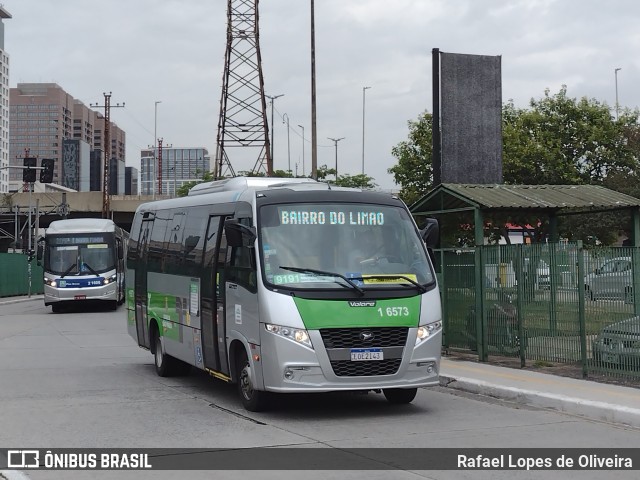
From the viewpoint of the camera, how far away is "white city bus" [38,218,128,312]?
34000 mm

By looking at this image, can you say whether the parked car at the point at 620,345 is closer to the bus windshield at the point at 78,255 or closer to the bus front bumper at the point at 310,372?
the bus front bumper at the point at 310,372

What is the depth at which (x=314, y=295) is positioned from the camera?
10.3m

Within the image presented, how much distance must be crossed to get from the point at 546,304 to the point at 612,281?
1.62 metres

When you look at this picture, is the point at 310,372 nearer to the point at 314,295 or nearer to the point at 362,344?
the point at 362,344

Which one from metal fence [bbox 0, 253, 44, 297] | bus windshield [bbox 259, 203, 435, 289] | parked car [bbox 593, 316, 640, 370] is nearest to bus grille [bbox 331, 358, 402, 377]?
bus windshield [bbox 259, 203, 435, 289]

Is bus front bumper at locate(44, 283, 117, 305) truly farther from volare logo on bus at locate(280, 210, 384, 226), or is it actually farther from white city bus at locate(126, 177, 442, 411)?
volare logo on bus at locate(280, 210, 384, 226)

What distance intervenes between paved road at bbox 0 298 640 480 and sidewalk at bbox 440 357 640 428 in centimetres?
15

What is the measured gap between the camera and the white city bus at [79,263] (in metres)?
34.0

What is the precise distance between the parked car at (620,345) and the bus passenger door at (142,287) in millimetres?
7318

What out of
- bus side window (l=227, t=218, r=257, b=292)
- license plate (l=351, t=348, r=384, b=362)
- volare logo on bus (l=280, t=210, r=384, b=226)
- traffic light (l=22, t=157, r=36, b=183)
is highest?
traffic light (l=22, t=157, r=36, b=183)

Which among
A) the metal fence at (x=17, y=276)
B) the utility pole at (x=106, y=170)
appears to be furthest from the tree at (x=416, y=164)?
the utility pole at (x=106, y=170)

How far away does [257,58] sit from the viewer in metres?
42.7
